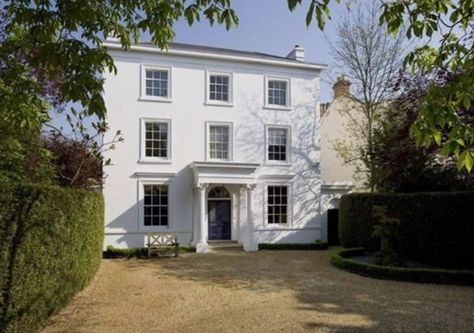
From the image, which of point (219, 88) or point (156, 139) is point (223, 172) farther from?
point (219, 88)

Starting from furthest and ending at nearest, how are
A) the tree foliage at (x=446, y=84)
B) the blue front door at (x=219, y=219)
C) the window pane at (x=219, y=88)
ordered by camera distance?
the blue front door at (x=219, y=219)
the window pane at (x=219, y=88)
the tree foliage at (x=446, y=84)

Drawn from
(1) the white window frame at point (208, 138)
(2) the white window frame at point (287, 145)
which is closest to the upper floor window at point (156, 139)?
(1) the white window frame at point (208, 138)

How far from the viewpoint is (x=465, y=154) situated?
11.0 ft

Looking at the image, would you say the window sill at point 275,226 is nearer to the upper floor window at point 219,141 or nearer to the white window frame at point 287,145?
the white window frame at point 287,145

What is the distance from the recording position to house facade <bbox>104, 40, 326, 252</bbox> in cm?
2139

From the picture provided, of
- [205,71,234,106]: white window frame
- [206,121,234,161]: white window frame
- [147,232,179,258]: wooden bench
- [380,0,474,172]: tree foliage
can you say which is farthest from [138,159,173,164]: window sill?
[380,0,474,172]: tree foliage

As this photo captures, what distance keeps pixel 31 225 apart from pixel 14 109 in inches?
95.3

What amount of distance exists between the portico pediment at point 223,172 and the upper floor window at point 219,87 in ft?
11.4

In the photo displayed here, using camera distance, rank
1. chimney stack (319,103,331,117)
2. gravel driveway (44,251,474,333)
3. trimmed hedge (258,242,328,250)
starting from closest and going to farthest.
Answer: gravel driveway (44,251,474,333) → trimmed hedge (258,242,328,250) → chimney stack (319,103,331,117)

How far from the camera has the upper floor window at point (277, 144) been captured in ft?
78.9

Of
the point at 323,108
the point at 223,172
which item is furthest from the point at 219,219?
the point at 323,108

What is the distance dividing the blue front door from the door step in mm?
441

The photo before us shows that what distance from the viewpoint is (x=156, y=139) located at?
22.0 m

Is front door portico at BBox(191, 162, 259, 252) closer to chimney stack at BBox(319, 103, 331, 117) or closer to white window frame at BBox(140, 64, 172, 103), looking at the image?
white window frame at BBox(140, 64, 172, 103)
